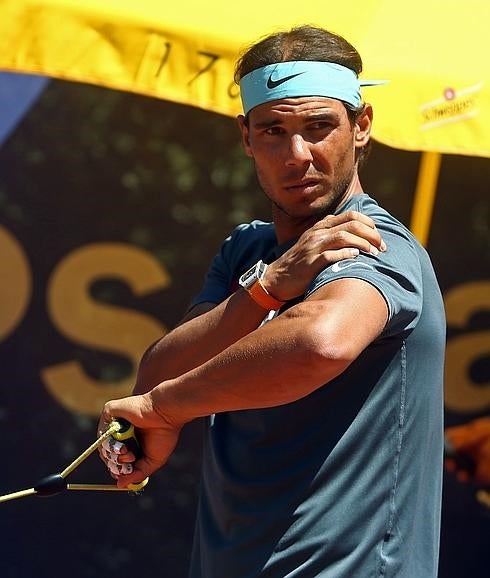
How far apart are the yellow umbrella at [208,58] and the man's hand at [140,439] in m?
1.71

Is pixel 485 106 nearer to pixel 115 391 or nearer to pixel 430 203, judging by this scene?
pixel 430 203

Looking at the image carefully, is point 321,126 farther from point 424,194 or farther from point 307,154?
point 424,194

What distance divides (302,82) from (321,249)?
399 mm

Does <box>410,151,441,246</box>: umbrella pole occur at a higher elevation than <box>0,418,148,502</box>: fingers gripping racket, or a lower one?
lower

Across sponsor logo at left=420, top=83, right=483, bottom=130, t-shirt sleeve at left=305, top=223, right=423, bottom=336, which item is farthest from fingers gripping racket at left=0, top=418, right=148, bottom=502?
sponsor logo at left=420, top=83, right=483, bottom=130

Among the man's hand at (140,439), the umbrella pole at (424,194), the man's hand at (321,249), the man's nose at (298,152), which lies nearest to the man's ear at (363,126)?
the man's nose at (298,152)

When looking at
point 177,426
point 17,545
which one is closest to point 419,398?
point 177,426

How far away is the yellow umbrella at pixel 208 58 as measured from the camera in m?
3.52

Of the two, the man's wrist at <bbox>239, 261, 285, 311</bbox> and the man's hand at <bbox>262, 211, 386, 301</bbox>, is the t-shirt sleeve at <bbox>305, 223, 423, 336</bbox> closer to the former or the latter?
the man's hand at <bbox>262, 211, 386, 301</bbox>

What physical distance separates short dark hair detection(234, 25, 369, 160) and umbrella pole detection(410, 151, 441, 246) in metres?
2.46

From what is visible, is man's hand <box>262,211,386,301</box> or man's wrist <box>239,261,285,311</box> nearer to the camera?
man's hand <box>262,211,386,301</box>

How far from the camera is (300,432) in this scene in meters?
Answer: 1.95

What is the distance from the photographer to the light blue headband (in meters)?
2.11

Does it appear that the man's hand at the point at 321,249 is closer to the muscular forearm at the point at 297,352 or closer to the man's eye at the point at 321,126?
the muscular forearm at the point at 297,352
